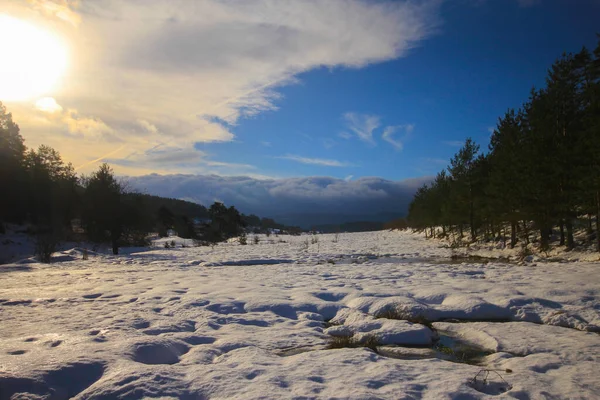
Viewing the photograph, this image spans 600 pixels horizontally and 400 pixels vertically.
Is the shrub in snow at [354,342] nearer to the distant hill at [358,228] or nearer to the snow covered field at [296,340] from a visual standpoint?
the snow covered field at [296,340]

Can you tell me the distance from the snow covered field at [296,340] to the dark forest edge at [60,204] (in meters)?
12.8

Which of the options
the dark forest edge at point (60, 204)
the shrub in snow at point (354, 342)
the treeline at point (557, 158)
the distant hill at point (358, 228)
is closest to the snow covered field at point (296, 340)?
the shrub in snow at point (354, 342)

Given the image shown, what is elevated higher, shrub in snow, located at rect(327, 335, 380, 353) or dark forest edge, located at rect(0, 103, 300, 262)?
dark forest edge, located at rect(0, 103, 300, 262)

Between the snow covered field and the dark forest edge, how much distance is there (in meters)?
12.8

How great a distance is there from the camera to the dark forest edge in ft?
82.7

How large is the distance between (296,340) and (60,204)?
43914 millimetres

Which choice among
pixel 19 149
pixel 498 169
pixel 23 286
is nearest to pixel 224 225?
pixel 19 149

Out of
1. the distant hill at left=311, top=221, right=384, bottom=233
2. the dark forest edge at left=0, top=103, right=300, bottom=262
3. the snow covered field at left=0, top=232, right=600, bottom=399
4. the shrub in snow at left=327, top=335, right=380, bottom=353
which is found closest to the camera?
the snow covered field at left=0, top=232, right=600, bottom=399

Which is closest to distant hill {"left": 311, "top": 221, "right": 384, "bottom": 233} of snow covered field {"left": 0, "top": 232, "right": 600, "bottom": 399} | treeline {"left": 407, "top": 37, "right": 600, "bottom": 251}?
treeline {"left": 407, "top": 37, "right": 600, "bottom": 251}

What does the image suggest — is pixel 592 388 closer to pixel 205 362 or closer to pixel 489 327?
pixel 489 327

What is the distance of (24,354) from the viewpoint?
12.8 ft

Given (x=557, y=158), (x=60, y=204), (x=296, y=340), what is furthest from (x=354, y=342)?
(x=60, y=204)

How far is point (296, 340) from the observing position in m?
4.90

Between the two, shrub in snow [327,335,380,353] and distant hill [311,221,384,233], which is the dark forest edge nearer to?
shrub in snow [327,335,380,353]
